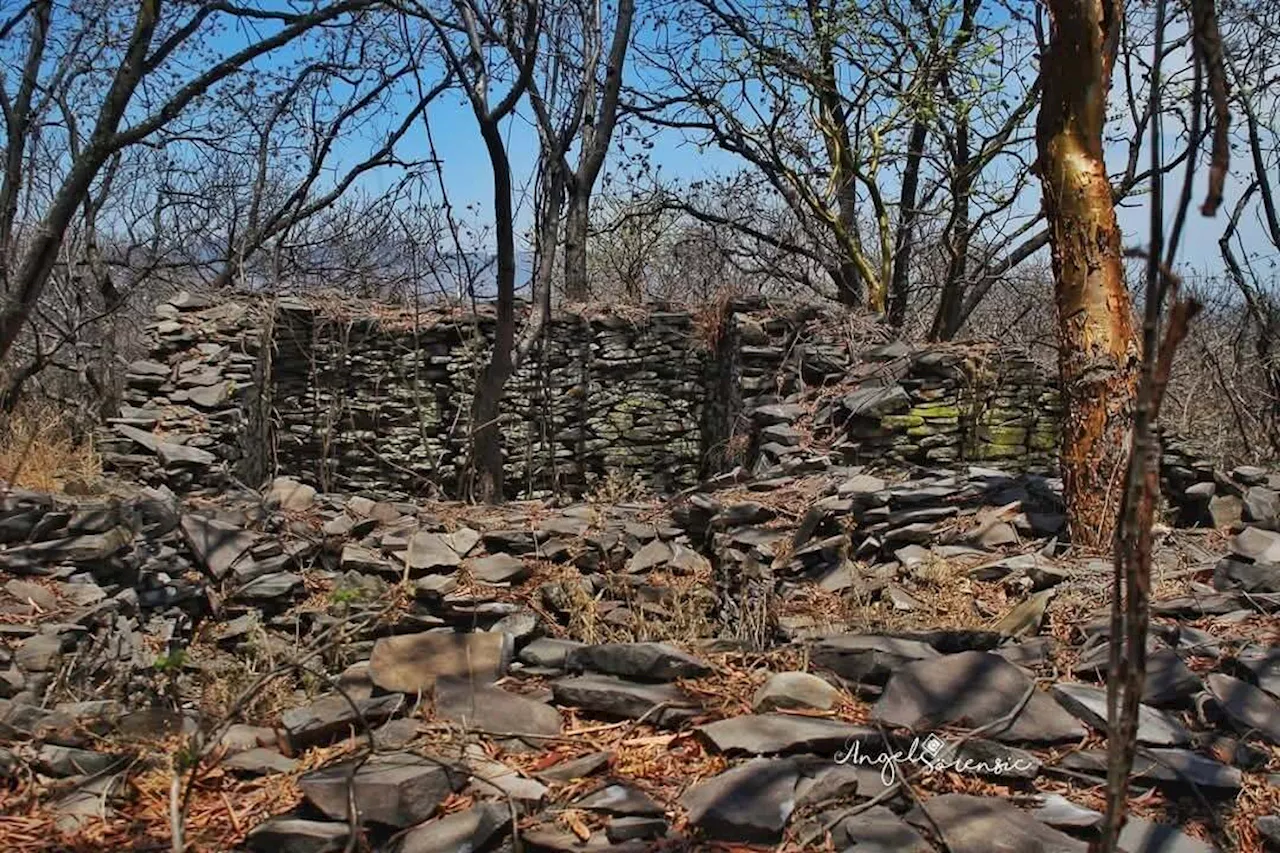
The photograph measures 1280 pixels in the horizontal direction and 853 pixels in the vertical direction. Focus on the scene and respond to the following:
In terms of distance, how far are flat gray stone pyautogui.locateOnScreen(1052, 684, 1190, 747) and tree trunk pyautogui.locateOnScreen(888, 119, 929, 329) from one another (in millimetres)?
9713

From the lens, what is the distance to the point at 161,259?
12289mm

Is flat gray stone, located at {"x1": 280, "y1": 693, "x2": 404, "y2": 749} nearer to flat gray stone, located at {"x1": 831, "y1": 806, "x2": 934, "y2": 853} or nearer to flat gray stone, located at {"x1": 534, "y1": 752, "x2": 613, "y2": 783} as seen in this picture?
flat gray stone, located at {"x1": 534, "y1": 752, "x2": 613, "y2": 783}

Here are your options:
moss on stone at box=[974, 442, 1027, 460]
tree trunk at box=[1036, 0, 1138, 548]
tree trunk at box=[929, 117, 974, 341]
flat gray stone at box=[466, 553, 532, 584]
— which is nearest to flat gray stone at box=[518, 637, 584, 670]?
flat gray stone at box=[466, 553, 532, 584]

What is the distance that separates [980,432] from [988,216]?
15.6ft

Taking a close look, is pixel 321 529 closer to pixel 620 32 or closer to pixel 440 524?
pixel 440 524

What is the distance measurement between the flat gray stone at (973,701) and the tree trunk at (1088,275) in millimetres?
2019

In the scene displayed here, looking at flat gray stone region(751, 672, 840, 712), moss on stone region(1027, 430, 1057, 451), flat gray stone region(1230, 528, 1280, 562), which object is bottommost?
flat gray stone region(751, 672, 840, 712)

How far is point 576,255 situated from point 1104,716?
9.87 meters

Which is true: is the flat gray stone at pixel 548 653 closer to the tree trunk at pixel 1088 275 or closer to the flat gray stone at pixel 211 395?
the tree trunk at pixel 1088 275

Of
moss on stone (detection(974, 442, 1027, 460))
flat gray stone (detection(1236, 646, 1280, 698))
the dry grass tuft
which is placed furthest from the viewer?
moss on stone (detection(974, 442, 1027, 460))

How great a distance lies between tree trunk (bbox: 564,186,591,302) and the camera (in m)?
11.1

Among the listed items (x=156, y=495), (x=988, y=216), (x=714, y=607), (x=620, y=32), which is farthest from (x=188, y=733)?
(x=988, y=216)

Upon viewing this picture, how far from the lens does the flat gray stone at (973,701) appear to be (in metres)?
2.63

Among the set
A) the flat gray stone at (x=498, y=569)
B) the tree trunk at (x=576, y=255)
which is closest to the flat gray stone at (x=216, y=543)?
the flat gray stone at (x=498, y=569)
